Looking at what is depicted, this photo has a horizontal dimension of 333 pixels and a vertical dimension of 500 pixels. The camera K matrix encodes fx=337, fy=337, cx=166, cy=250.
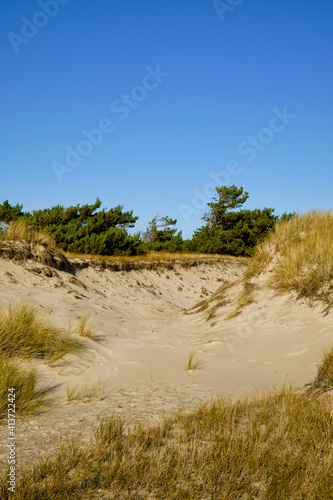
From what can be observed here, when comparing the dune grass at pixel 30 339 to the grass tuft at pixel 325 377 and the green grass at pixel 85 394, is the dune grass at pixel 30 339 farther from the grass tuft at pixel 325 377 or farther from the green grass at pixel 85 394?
the grass tuft at pixel 325 377

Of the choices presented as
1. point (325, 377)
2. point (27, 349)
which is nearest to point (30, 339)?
point (27, 349)

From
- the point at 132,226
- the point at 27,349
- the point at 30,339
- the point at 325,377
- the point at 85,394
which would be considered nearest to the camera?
the point at 325,377

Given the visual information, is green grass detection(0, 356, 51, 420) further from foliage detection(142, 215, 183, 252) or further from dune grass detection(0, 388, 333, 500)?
foliage detection(142, 215, 183, 252)

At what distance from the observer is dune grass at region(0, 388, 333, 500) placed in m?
1.97

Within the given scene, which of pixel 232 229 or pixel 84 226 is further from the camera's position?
pixel 232 229

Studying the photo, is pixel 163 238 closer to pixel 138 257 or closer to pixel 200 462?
pixel 138 257

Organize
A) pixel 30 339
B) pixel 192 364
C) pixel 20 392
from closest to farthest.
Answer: pixel 20 392, pixel 30 339, pixel 192 364

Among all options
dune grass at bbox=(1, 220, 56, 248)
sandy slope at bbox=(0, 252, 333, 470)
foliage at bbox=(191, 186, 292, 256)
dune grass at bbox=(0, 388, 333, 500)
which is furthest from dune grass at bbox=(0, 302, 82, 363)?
foliage at bbox=(191, 186, 292, 256)

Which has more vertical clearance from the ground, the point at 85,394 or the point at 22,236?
the point at 22,236

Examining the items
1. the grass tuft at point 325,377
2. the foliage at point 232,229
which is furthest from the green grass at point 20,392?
the foliage at point 232,229

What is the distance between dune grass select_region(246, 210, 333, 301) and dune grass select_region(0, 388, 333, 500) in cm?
444

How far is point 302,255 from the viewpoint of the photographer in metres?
7.63

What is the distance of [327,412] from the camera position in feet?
8.99

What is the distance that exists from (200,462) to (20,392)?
2.06 metres
